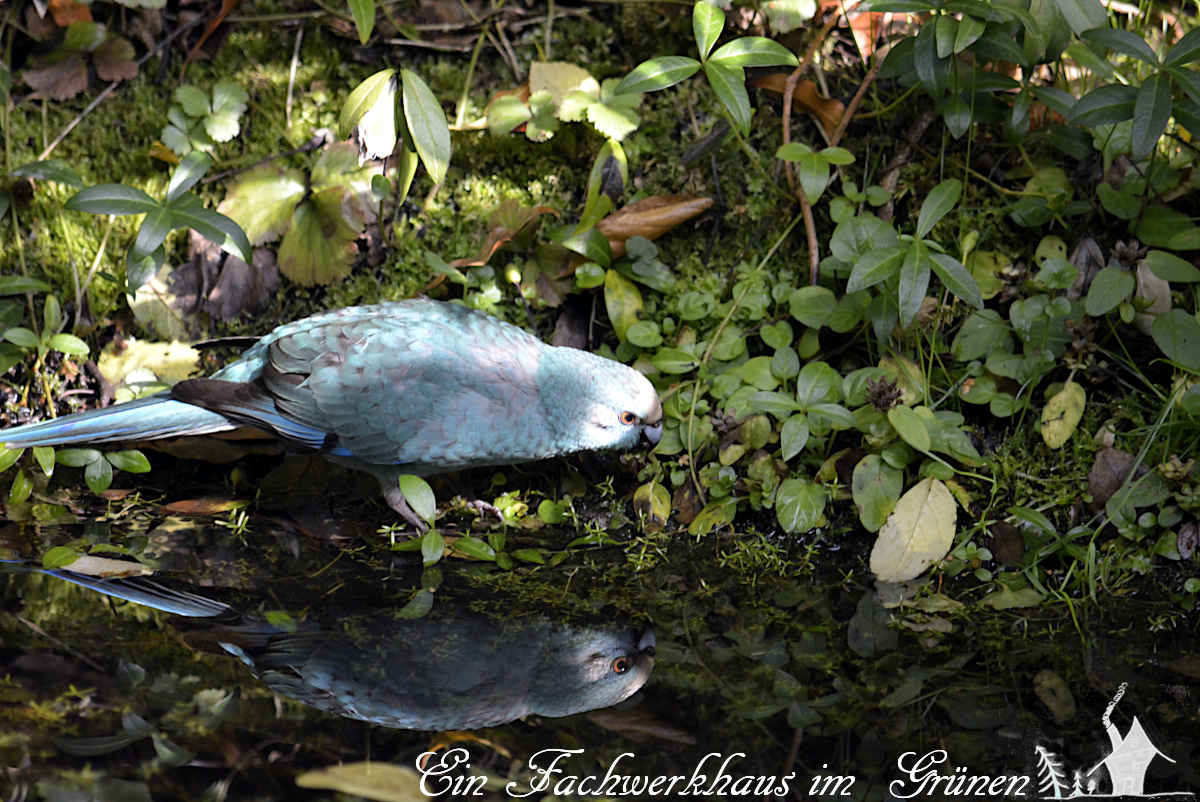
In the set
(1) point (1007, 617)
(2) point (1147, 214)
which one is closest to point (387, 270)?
(1) point (1007, 617)

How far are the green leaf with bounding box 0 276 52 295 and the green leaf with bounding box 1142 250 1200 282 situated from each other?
4389mm

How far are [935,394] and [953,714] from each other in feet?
5.36

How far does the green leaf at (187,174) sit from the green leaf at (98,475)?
3.48 feet

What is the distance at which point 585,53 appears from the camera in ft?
15.3

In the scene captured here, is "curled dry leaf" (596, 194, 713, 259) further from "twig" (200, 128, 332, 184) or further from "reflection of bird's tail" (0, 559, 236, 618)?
"reflection of bird's tail" (0, 559, 236, 618)

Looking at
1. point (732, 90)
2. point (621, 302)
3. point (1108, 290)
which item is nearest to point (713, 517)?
point (621, 302)

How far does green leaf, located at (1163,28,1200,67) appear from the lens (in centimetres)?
329

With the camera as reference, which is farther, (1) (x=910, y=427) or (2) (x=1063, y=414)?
(2) (x=1063, y=414)

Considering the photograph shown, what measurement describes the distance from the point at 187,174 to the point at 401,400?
4.50ft

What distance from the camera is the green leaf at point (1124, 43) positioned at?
3.36 meters

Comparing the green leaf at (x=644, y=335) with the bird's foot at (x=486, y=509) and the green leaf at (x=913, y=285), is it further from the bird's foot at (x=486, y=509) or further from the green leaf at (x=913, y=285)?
the green leaf at (x=913, y=285)

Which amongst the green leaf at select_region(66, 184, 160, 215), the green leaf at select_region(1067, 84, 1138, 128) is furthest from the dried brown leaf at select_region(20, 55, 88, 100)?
the green leaf at select_region(1067, 84, 1138, 128)

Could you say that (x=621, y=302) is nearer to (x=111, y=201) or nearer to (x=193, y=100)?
(x=111, y=201)

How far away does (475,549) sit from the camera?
3396mm
